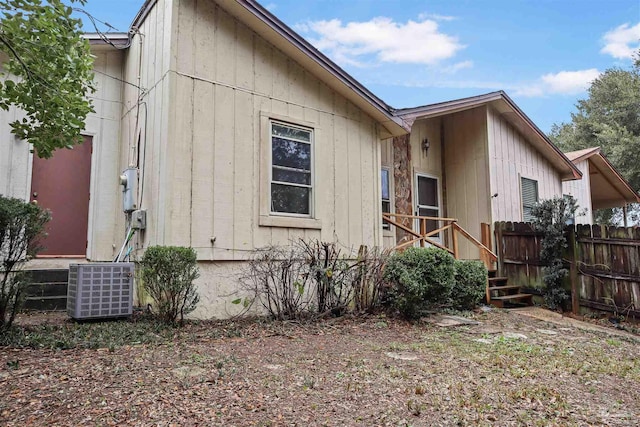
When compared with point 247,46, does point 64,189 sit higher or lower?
lower

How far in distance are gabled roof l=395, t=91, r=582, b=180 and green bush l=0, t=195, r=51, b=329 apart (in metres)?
5.95

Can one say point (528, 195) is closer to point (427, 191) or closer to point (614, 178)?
point (427, 191)

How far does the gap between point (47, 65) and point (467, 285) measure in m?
6.84

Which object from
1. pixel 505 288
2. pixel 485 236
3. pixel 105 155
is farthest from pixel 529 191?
pixel 105 155

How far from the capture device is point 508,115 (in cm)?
1036

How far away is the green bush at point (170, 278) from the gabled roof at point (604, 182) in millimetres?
11486

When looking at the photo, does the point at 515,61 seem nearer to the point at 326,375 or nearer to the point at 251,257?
the point at 251,257

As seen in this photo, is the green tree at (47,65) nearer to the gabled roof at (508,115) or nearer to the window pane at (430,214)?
the gabled roof at (508,115)

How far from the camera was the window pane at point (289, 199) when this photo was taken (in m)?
6.69

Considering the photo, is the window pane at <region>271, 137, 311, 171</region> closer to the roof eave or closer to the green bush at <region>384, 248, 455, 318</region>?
the green bush at <region>384, 248, 455, 318</region>

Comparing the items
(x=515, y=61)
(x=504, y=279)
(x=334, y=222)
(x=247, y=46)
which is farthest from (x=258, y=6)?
(x=515, y=61)

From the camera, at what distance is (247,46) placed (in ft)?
21.9

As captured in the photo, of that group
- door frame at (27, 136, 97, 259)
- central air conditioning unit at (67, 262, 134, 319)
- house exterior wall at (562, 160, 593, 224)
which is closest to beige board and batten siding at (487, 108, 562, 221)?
house exterior wall at (562, 160, 593, 224)

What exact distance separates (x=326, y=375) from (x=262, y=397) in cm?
76
